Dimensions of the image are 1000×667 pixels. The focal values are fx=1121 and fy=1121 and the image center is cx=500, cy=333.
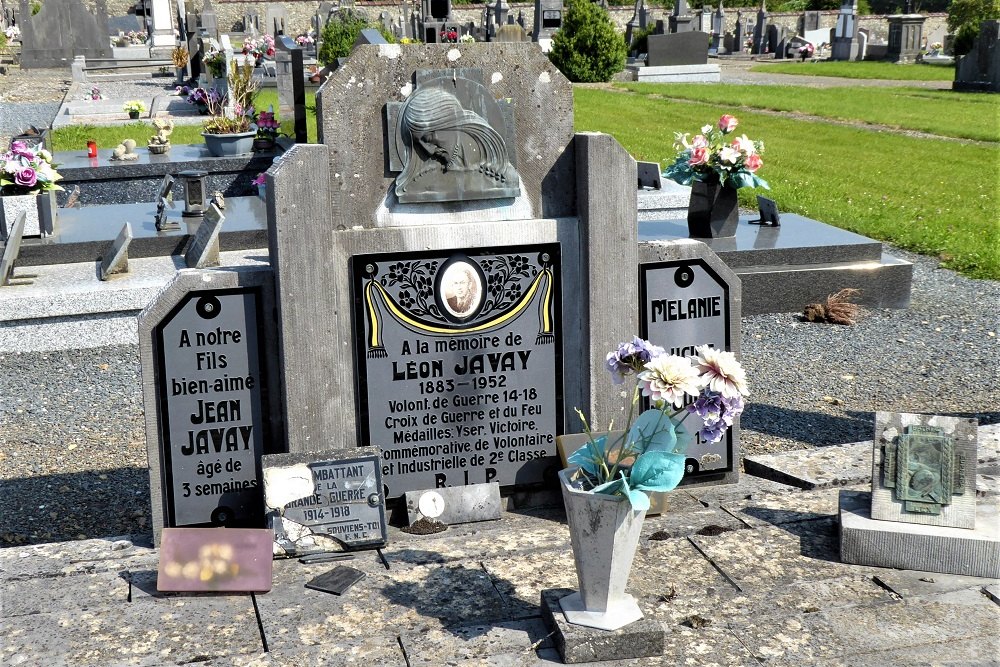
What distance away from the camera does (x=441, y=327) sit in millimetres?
5141

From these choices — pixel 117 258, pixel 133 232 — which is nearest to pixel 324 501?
pixel 117 258

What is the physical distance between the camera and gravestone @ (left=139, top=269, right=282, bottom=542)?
489cm

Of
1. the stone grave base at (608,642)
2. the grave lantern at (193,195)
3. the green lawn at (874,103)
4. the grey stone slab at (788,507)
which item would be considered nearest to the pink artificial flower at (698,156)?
the grey stone slab at (788,507)

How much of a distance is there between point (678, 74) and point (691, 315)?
28892 mm

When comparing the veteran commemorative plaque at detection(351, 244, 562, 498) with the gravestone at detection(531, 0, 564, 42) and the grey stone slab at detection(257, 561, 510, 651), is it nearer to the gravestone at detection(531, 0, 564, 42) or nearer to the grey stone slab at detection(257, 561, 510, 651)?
the grey stone slab at detection(257, 561, 510, 651)

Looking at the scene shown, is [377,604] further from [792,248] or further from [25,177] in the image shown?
[25,177]

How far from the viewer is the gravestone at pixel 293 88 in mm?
14062

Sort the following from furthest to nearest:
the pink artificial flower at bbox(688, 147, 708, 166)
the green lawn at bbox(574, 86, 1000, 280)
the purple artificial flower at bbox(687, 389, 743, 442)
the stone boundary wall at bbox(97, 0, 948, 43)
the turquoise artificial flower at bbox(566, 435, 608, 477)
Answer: the stone boundary wall at bbox(97, 0, 948, 43), the green lawn at bbox(574, 86, 1000, 280), the pink artificial flower at bbox(688, 147, 708, 166), the turquoise artificial flower at bbox(566, 435, 608, 477), the purple artificial flower at bbox(687, 389, 743, 442)

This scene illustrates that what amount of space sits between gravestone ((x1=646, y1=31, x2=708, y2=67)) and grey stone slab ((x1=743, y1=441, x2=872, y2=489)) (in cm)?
2943

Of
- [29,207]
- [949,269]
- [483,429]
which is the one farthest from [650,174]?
[483,429]

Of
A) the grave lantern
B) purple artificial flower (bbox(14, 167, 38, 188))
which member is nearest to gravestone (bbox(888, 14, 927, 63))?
the grave lantern

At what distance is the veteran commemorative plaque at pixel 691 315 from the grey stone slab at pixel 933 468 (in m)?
1.05

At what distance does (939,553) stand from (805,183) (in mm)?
11989

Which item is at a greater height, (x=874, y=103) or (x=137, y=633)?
(x=874, y=103)
